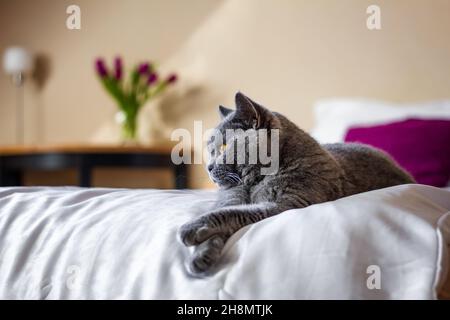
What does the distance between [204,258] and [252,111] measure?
366 millimetres

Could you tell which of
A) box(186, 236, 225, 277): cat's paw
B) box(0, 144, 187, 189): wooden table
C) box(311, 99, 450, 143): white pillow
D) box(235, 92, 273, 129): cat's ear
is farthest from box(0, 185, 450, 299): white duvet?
box(0, 144, 187, 189): wooden table

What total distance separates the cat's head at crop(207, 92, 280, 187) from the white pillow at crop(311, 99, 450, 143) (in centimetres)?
123

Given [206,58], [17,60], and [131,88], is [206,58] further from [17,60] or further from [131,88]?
[17,60]

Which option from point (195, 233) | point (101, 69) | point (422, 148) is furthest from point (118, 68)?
point (195, 233)

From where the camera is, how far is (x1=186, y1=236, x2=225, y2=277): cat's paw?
2.62 feet

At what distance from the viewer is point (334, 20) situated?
290 centimetres

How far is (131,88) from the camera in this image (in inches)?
136

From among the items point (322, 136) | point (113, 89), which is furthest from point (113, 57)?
point (322, 136)

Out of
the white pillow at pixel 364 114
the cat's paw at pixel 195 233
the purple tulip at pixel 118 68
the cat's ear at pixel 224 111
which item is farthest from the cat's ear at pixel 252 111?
the purple tulip at pixel 118 68

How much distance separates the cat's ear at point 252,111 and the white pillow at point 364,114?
4.04 feet

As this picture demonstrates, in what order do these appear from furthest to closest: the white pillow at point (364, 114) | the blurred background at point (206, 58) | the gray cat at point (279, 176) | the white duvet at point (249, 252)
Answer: the blurred background at point (206, 58), the white pillow at point (364, 114), the gray cat at point (279, 176), the white duvet at point (249, 252)

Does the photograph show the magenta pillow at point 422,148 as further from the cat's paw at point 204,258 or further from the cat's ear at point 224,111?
the cat's paw at point 204,258

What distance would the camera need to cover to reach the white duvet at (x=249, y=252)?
0.75 metres
